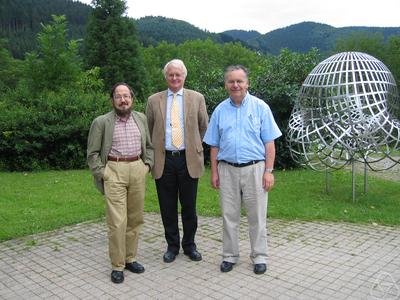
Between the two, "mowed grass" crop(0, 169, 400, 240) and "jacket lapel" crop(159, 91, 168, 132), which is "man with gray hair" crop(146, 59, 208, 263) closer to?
"jacket lapel" crop(159, 91, 168, 132)

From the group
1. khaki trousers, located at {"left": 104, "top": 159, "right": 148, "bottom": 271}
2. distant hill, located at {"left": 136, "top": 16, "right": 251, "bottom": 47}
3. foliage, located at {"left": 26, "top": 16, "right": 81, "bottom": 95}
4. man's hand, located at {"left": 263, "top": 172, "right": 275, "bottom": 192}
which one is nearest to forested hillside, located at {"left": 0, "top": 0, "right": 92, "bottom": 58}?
distant hill, located at {"left": 136, "top": 16, "right": 251, "bottom": 47}

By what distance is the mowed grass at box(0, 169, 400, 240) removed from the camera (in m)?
6.90

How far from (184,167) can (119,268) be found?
48.2 inches

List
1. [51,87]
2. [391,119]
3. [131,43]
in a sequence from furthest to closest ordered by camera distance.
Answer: [131,43], [51,87], [391,119]

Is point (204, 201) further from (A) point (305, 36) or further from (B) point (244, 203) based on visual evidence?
(A) point (305, 36)

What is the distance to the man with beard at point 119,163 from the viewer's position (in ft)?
14.8

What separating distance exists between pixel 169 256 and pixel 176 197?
661 millimetres

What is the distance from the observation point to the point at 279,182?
10.1 meters

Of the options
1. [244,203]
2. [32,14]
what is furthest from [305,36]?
[244,203]

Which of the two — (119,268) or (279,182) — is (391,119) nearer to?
(279,182)

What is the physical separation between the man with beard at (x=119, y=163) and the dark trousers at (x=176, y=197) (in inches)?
11.4

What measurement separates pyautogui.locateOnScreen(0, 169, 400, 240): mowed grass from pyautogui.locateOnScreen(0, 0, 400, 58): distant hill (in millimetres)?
55623

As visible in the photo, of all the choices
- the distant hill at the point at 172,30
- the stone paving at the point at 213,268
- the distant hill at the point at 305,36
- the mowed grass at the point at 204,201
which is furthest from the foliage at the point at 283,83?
the distant hill at the point at 172,30

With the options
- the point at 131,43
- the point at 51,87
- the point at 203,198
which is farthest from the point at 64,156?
the point at 131,43
